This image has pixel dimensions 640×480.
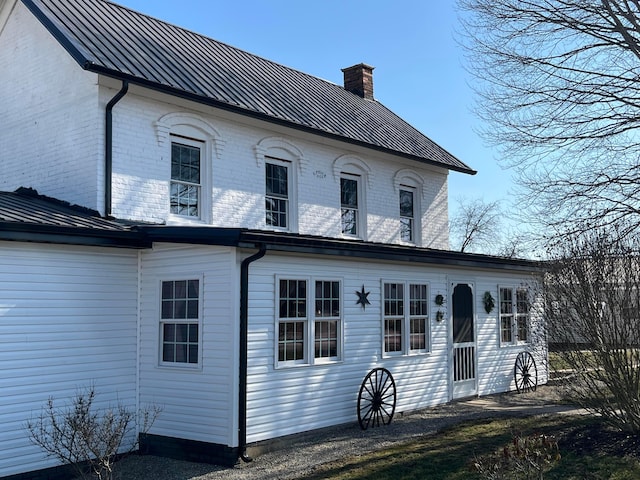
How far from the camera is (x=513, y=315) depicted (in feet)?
53.3

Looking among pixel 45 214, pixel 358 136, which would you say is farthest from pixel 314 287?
pixel 358 136

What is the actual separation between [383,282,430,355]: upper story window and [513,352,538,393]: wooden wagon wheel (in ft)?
12.5

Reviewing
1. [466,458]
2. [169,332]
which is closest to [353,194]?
[169,332]

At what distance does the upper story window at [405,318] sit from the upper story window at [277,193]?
3.37 metres

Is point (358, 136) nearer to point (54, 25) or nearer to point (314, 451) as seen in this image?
point (54, 25)

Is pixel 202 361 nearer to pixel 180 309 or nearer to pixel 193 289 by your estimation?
pixel 180 309

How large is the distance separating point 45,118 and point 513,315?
37.5ft

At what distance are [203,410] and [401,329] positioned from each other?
474 centimetres

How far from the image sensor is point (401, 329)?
12969 mm

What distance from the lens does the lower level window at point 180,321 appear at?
32.8 ft

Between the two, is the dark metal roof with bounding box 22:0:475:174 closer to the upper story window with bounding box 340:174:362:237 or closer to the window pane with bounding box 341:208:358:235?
the upper story window with bounding box 340:174:362:237

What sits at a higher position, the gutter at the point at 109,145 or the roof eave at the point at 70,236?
the gutter at the point at 109,145

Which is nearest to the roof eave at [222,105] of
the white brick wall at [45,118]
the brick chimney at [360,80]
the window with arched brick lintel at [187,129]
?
the window with arched brick lintel at [187,129]

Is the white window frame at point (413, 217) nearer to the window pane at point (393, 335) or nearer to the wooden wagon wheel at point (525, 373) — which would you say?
the wooden wagon wheel at point (525, 373)
